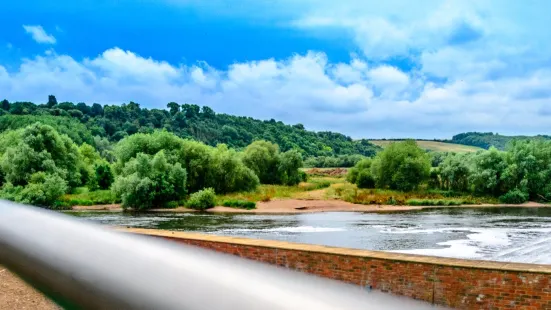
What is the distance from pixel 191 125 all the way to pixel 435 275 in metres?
103

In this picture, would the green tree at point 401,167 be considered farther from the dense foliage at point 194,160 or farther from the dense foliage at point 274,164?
the dense foliage at point 194,160

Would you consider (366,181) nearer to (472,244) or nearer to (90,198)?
(90,198)

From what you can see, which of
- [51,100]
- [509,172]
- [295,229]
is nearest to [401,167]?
[509,172]

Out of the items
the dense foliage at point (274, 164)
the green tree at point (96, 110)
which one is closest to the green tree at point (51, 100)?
the green tree at point (96, 110)

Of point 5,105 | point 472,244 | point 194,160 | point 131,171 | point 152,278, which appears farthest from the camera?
point 5,105

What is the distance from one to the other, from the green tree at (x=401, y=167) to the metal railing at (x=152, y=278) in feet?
156

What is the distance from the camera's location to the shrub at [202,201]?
116 feet

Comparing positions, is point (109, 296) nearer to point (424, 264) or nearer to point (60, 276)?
point (60, 276)

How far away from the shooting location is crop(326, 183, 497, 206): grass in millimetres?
40031

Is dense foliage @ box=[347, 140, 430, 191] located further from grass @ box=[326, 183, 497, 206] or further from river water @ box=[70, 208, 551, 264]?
river water @ box=[70, 208, 551, 264]

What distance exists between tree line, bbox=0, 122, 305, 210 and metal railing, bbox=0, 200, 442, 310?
35.1m

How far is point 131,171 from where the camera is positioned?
37.3 m

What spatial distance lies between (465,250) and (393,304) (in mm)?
17798

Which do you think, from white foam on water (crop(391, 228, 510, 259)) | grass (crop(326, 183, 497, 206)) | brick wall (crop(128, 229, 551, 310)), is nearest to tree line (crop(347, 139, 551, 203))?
grass (crop(326, 183, 497, 206))
